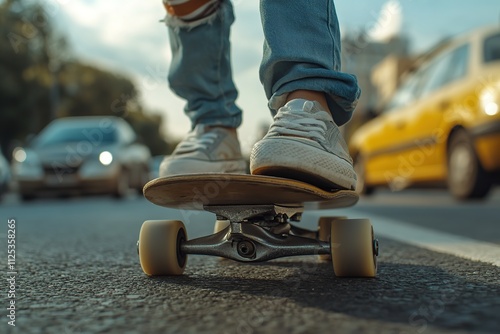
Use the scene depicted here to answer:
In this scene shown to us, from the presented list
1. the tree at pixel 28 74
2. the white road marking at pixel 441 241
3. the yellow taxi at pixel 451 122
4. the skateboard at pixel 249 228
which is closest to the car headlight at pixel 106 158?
the yellow taxi at pixel 451 122

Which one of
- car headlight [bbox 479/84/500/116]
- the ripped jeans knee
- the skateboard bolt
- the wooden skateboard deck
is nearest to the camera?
the wooden skateboard deck

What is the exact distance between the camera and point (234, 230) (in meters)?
1.83

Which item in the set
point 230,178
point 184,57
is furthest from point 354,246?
point 184,57

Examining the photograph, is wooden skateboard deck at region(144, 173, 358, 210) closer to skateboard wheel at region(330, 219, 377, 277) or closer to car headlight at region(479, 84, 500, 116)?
skateboard wheel at region(330, 219, 377, 277)

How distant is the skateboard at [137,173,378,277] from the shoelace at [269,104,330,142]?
0.49 ft

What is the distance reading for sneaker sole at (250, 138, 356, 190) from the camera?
1713 millimetres

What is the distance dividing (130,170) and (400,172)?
5633mm

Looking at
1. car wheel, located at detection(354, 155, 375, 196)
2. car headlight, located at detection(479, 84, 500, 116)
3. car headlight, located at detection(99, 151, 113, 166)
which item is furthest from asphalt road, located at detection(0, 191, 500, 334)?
car headlight, located at detection(99, 151, 113, 166)

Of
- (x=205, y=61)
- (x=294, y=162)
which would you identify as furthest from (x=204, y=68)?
(x=294, y=162)

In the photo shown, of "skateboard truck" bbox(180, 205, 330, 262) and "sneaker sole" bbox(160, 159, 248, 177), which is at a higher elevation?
"sneaker sole" bbox(160, 159, 248, 177)

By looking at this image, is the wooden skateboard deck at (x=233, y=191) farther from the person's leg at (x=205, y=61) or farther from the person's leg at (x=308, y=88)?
the person's leg at (x=205, y=61)

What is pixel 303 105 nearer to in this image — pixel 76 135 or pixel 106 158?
pixel 106 158

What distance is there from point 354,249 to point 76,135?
10.0 m

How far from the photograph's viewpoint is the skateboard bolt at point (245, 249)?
1.84m
